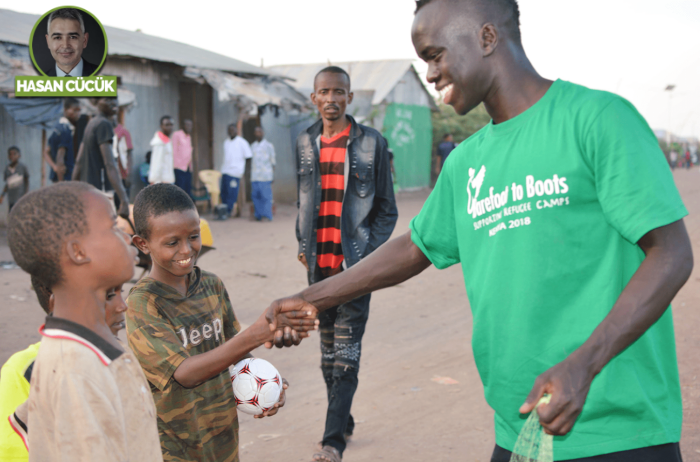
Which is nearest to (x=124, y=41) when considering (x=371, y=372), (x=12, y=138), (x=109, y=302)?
(x=12, y=138)

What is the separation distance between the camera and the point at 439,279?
8.73 m

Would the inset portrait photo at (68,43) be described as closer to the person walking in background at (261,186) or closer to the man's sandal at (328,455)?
the person walking in background at (261,186)

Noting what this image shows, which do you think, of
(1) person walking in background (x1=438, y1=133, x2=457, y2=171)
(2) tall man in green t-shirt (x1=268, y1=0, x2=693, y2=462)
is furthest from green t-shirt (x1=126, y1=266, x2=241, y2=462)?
(1) person walking in background (x1=438, y1=133, x2=457, y2=171)

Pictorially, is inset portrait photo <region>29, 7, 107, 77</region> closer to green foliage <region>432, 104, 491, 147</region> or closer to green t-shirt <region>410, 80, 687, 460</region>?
green t-shirt <region>410, 80, 687, 460</region>

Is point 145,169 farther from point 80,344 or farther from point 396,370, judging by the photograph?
point 80,344

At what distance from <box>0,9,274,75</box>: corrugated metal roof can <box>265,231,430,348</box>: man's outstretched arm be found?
10.4 metres

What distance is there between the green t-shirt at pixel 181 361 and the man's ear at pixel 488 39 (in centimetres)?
143

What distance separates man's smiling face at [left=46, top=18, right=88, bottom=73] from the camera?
8688mm

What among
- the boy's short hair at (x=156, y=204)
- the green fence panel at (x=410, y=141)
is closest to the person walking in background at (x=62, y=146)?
the boy's short hair at (x=156, y=204)

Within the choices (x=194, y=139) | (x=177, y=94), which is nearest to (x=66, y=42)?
(x=177, y=94)

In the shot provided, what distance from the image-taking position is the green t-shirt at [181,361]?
220cm

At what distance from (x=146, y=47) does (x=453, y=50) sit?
1418 cm

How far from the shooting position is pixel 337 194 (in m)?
4.03

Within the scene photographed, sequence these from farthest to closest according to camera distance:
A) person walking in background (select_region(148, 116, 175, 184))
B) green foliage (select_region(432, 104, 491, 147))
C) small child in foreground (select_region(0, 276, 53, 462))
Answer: green foliage (select_region(432, 104, 491, 147)) → person walking in background (select_region(148, 116, 175, 184)) → small child in foreground (select_region(0, 276, 53, 462))
